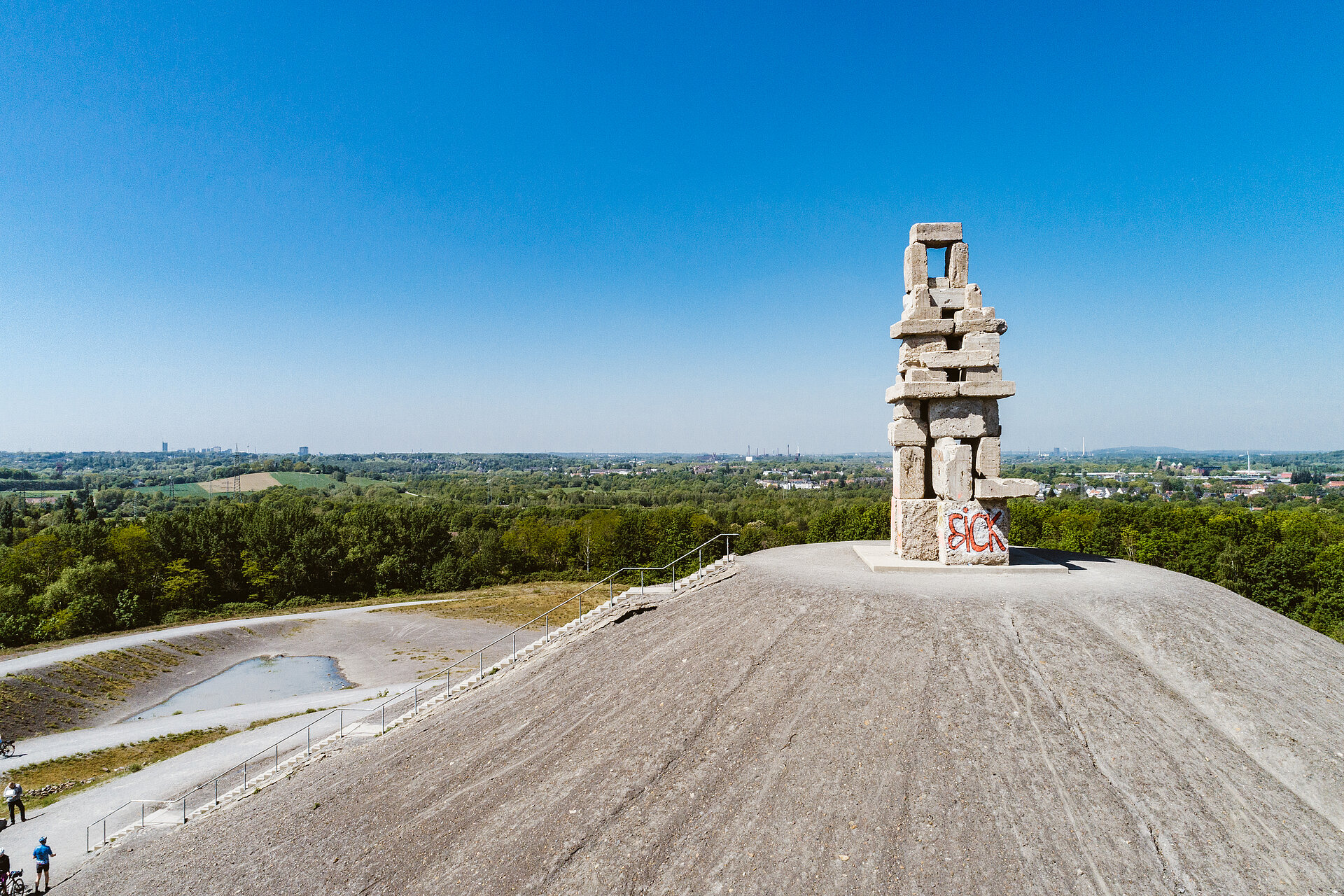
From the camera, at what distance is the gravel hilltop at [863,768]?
29.2ft

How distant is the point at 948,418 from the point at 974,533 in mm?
3775

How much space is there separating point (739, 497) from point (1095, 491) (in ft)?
265

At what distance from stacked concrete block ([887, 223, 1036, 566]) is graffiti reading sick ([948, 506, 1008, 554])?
2 centimetres

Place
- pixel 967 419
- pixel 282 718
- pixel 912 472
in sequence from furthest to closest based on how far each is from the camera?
pixel 282 718, pixel 912 472, pixel 967 419

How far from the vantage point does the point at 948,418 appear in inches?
754

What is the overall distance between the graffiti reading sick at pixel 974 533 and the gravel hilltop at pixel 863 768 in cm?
161

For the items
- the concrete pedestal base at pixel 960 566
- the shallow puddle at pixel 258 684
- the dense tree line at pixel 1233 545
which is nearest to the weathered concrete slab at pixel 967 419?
the concrete pedestal base at pixel 960 566

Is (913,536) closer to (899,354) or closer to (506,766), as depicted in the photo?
(899,354)

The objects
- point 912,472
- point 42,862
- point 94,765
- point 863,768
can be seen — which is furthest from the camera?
point 94,765

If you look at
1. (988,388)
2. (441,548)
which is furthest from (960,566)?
(441,548)

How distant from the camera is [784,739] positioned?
1130cm

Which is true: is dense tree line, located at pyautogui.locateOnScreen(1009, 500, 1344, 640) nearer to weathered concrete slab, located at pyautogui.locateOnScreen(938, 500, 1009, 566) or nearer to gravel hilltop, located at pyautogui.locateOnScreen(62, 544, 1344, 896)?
weathered concrete slab, located at pyautogui.locateOnScreen(938, 500, 1009, 566)

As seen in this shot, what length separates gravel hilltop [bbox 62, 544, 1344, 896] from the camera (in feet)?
29.2

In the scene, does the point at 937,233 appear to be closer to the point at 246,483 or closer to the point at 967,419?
the point at 967,419
